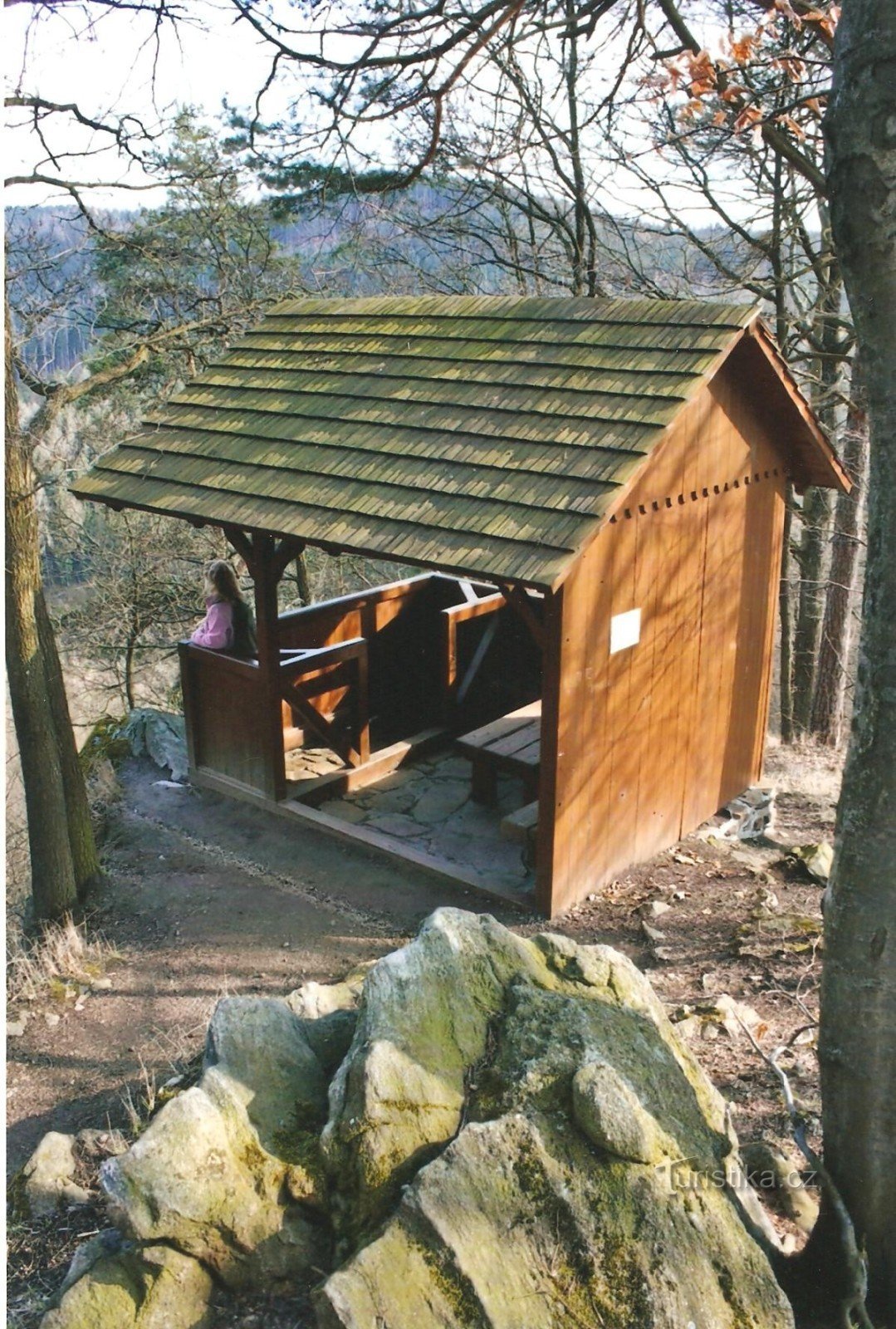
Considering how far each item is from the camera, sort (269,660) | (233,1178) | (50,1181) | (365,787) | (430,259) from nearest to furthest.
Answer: (233,1178), (50,1181), (269,660), (365,787), (430,259)

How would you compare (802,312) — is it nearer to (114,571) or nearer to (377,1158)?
Answer: (114,571)

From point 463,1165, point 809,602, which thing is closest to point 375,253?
point 809,602

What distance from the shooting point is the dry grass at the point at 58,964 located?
264 inches

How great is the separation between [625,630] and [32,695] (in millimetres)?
3975

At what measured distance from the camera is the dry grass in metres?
6.71

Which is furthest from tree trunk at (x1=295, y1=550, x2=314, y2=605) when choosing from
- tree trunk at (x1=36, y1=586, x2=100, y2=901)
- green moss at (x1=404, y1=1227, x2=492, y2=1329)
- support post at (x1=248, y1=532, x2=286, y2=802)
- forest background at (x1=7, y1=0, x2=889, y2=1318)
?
green moss at (x1=404, y1=1227, x2=492, y2=1329)

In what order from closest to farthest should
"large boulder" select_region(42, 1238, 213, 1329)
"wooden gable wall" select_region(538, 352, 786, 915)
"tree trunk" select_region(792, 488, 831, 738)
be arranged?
"large boulder" select_region(42, 1238, 213, 1329) < "wooden gable wall" select_region(538, 352, 786, 915) < "tree trunk" select_region(792, 488, 831, 738)

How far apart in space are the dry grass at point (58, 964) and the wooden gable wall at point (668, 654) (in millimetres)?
2955

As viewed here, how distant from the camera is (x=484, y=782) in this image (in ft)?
28.5

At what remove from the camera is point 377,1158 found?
3.37 metres

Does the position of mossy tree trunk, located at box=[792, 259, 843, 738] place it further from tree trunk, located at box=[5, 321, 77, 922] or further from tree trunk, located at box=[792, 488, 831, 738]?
tree trunk, located at box=[5, 321, 77, 922]

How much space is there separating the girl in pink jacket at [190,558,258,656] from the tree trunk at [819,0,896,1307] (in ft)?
20.7

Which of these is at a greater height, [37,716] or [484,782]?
[37,716]

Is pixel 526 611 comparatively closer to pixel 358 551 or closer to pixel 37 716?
pixel 358 551
